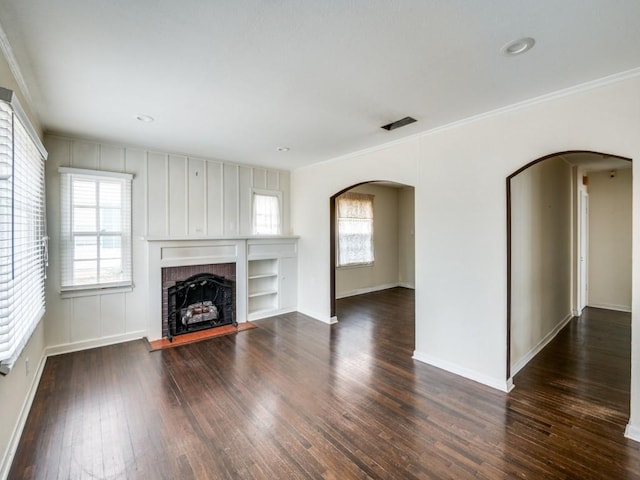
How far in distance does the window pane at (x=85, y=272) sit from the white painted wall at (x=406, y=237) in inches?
265

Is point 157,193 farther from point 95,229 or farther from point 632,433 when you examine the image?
point 632,433

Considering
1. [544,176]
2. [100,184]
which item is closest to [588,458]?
[544,176]

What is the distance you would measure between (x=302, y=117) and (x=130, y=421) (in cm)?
320

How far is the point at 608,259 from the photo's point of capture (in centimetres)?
592

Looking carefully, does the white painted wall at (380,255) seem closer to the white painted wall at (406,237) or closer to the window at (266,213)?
the white painted wall at (406,237)

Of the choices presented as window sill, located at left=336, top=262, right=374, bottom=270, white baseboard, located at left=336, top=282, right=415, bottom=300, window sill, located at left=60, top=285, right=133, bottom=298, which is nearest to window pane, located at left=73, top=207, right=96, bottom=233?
window sill, located at left=60, top=285, right=133, bottom=298

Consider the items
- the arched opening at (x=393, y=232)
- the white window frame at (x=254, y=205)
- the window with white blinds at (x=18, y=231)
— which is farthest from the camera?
the arched opening at (x=393, y=232)

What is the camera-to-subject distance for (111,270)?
4.23 m

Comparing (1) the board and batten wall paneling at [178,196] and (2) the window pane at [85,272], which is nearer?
(2) the window pane at [85,272]

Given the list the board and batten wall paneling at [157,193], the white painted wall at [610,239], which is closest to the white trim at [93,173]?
the board and batten wall paneling at [157,193]

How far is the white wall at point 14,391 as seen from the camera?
1.97 metres

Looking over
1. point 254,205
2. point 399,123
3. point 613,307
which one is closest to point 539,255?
point 399,123

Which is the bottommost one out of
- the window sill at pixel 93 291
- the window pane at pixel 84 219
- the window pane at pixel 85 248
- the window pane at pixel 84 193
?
the window sill at pixel 93 291

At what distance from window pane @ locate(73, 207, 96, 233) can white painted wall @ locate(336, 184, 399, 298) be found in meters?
4.70
